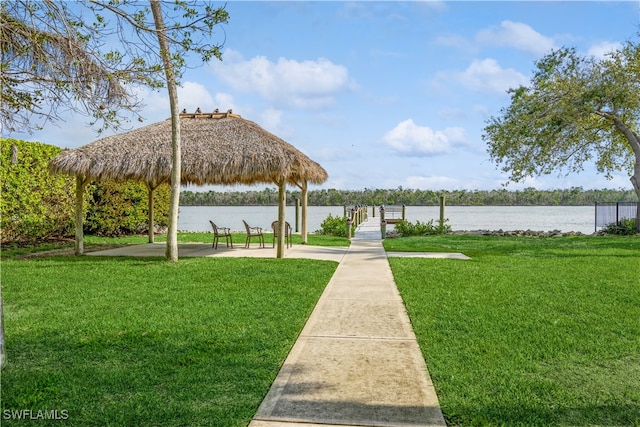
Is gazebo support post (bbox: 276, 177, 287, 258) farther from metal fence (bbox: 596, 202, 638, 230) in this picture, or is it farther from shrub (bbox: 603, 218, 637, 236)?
metal fence (bbox: 596, 202, 638, 230)

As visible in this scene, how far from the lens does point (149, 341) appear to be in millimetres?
4484

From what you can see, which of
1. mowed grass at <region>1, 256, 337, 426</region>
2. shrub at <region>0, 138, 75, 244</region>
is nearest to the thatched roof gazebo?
shrub at <region>0, 138, 75, 244</region>

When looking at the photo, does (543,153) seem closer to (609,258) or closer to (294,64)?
(609,258)

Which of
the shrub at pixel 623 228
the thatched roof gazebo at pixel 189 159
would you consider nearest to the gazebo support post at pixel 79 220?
the thatched roof gazebo at pixel 189 159

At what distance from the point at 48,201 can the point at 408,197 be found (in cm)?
4482

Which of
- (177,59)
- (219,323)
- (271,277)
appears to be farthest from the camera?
(271,277)

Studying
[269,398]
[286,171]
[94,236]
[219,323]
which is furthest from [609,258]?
[94,236]

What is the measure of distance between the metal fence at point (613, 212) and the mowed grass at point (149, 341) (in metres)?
20.0

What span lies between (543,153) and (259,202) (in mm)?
42109

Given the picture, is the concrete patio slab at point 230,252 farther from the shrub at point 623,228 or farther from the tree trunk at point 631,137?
the shrub at point 623,228

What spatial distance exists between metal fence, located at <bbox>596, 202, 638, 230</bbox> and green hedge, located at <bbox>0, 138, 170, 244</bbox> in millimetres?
20493

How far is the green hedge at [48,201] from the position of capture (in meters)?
12.5

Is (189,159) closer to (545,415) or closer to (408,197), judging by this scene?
(545,415)

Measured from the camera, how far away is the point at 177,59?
19.7 ft
